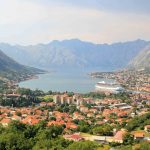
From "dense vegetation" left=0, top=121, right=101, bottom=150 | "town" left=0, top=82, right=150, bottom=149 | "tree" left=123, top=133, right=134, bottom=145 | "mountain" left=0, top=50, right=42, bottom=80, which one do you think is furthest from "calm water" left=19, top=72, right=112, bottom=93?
"dense vegetation" left=0, top=121, right=101, bottom=150

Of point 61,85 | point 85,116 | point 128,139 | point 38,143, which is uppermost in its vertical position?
point 38,143

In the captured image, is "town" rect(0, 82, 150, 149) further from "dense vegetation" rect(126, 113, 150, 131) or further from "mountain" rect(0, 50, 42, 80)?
"mountain" rect(0, 50, 42, 80)

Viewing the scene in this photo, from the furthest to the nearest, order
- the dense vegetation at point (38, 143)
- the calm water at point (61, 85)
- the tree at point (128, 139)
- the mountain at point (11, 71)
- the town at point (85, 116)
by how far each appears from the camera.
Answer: the mountain at point (11, 71) < the calm water at point (61, 85) < the town at point (85, 116) < the tree at point (128, 139) < the dense vegetation at point (38, 143)

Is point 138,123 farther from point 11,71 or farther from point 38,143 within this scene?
point 11,71

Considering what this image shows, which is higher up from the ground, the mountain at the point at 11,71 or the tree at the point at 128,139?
the mountain at the point at 11,71

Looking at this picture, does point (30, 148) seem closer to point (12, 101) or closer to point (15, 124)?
point (15, 124)

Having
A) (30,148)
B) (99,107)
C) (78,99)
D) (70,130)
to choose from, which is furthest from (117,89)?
(30,148)

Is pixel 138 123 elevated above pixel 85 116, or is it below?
above

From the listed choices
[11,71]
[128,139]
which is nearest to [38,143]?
[128,139]

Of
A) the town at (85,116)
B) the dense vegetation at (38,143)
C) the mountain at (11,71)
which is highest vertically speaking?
the mountain at (11,71)

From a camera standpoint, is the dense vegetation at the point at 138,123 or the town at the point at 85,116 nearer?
the town at the point at 85,116

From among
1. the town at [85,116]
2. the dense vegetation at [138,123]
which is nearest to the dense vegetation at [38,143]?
the town at [85,116]

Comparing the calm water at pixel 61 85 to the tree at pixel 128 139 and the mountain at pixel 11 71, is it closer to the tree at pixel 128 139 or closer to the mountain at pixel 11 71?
the mountain at pixel 11 71
